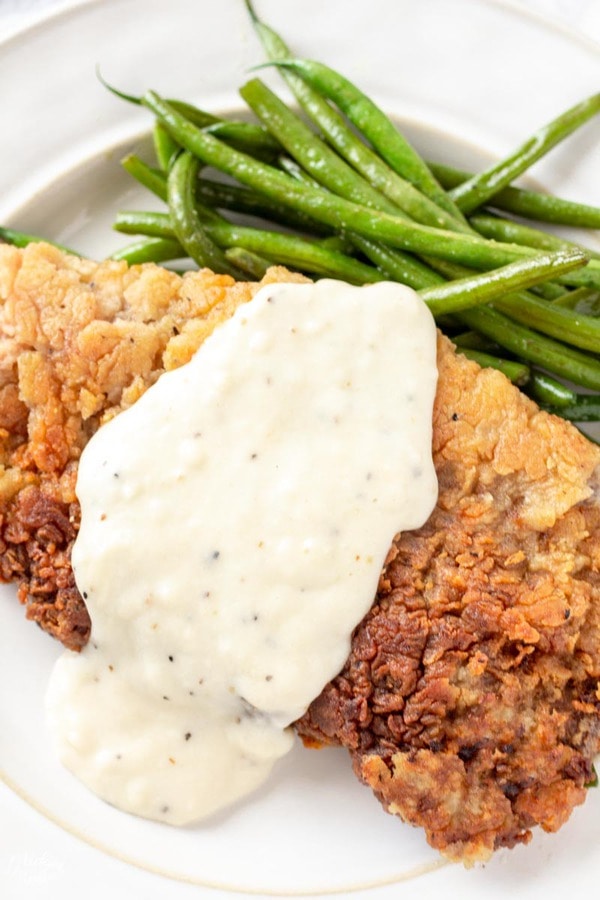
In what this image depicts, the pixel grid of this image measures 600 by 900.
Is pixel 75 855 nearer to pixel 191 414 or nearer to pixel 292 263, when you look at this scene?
pixel 191 414

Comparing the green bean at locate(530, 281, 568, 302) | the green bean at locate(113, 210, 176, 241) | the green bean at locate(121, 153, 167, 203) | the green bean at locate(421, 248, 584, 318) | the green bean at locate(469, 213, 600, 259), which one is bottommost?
the green bean at locate(530, 281, 568, 302)

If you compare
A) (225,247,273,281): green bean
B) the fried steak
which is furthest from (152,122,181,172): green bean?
the fried steak

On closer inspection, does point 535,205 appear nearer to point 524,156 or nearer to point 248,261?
point 524,156

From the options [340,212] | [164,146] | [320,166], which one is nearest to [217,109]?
[164,146]

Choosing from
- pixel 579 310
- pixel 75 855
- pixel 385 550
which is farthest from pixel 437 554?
pixel 75 855

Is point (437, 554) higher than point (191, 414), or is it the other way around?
point (191, 414)

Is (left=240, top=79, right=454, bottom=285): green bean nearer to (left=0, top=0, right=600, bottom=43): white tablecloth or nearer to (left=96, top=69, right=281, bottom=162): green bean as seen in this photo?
(left=96, top=69, right=281, bottom=162): green bean
